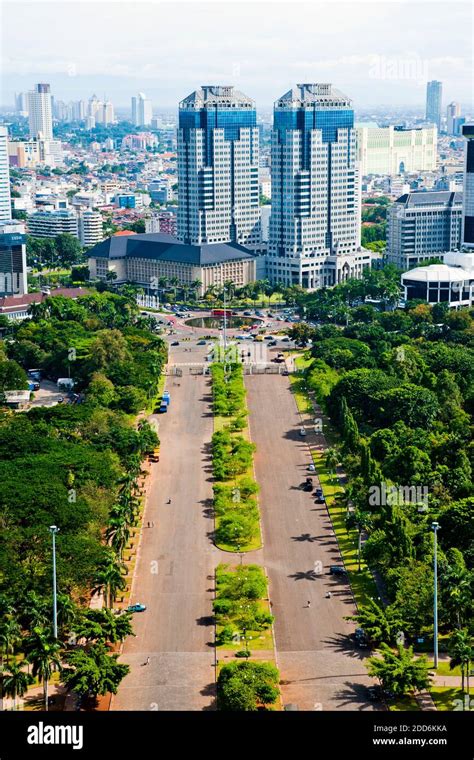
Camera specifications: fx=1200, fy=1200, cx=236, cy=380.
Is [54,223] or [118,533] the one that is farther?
[54,223]

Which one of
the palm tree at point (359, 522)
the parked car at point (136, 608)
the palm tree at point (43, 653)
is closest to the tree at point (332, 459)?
the palm tree at point (359, 522)

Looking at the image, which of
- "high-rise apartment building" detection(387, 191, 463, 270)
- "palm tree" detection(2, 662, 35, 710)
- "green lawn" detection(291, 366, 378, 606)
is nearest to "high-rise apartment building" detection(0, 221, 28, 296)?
"high-rise apartment building" detection(387, 191, 463, 270)

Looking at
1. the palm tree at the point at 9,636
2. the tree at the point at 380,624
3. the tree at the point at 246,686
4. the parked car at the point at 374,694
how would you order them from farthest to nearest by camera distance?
the tree at the point at 380,624 → the palm tree at the point at 9,636 → the parked car at the point at 374,694 → the tree at the point at 246,686

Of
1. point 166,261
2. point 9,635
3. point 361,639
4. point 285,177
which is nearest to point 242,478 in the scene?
point 361,639

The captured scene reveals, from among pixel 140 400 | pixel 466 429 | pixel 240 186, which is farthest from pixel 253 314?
pixel 466 429

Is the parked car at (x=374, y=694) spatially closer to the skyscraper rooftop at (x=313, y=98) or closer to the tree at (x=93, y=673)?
the tree at (x=93, y=673)

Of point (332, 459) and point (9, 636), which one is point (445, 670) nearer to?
point (9, 636)

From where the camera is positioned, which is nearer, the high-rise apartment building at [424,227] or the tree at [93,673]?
the tree at [93,673]
